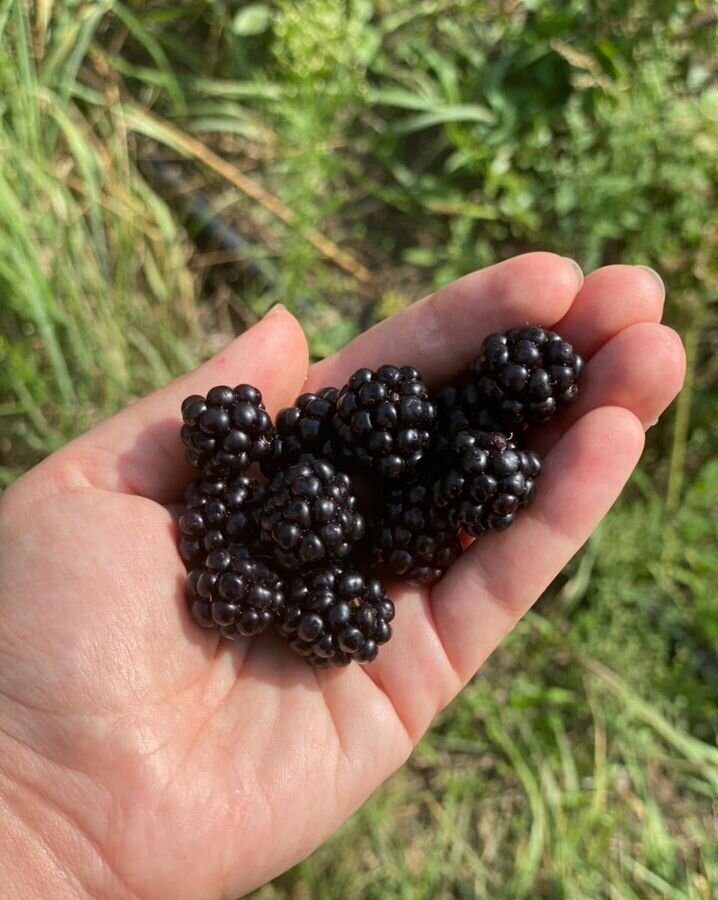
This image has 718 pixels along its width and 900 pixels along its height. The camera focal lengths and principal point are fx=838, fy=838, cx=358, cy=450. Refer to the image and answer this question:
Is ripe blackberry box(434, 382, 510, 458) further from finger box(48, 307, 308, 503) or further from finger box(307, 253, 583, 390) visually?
finger box(48, 307, 308, 503)

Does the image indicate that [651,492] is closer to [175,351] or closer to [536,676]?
[536,676]

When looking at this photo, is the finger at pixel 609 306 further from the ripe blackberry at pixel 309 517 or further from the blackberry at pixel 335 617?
the blackberry at pixel 335 617

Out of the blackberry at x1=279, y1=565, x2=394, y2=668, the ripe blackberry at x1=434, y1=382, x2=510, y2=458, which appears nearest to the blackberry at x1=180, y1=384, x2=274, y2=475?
the blackberry at x1=279, y1=565, x2=394, y2=668

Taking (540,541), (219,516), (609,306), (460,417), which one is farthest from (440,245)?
(219,516)

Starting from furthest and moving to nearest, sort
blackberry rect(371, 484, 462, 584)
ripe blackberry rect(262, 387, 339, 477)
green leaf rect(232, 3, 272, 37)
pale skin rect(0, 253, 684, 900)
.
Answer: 1. green leaf rect(232, 3, 272, 37)
2. ripe blackberry rect(262, 387, 339, 477)
3. blackberry rect(371, 484, 462, 584)
4. pale skin rect(0, 253, 684, 900)

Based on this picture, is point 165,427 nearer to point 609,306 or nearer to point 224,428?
point 224,428

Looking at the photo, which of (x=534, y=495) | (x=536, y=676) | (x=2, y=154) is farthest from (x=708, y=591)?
(x=2, y=154)
